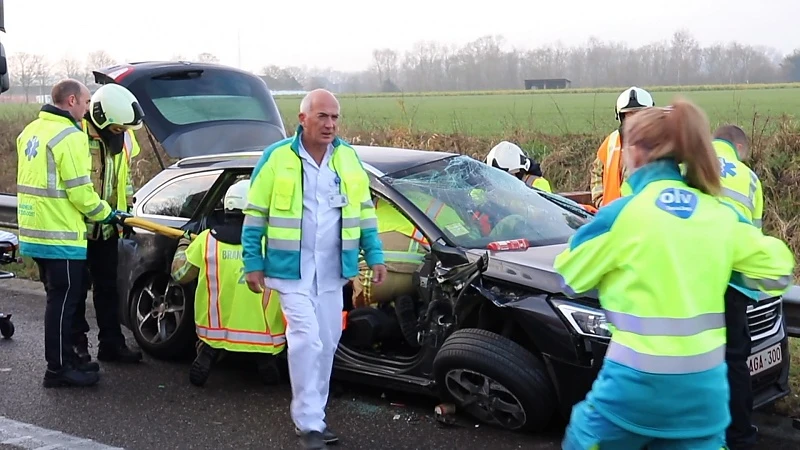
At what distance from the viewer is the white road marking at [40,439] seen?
492cm

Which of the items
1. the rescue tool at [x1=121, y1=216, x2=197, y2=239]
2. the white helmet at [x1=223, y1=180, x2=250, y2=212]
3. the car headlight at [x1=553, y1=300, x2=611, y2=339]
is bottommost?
the car headlight at [x1=553, y1=300, x2=611, y2=339]

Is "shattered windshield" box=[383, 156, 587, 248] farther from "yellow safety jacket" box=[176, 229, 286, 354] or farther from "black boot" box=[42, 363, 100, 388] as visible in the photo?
"black boot" box=[42, 363, 100, 388]

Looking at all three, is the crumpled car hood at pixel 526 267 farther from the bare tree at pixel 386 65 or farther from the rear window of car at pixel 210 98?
the bare tree at pixel 386 65

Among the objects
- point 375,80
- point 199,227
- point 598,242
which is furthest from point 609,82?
point 598,242

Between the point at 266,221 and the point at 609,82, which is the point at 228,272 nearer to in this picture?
the point at 266,221

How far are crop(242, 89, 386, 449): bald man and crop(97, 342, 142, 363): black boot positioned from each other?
2.12 m

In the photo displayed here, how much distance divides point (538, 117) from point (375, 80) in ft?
87.0

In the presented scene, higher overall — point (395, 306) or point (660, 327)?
point (660, 327)

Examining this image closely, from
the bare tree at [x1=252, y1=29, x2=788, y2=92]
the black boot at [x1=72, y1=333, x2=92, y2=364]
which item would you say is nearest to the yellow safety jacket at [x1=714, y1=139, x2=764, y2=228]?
the black boot at [x1=72, y1=333, x2=92, y2=364]

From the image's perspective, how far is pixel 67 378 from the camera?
598cm

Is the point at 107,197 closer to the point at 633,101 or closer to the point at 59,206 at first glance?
the point at 59,206

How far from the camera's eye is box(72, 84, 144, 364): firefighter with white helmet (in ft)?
20.4

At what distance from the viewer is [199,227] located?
641 cm

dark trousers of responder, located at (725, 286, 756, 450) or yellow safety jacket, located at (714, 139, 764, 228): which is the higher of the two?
yellow safety jacket, located at (714, 139, 764, 228)
